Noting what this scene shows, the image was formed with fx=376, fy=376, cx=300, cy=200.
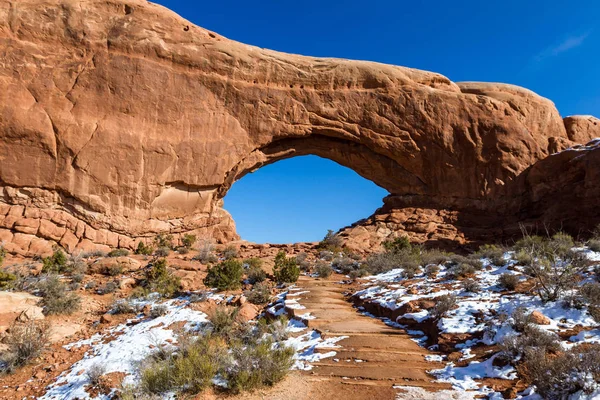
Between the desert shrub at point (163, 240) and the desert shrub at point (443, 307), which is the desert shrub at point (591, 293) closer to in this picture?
the desert shrub at point (443, 307)

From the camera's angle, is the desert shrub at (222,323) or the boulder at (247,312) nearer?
the desert shrub at (222,323)

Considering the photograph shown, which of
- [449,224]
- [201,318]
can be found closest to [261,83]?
[449,224]

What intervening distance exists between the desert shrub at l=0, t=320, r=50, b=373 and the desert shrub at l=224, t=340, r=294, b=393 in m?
4.44

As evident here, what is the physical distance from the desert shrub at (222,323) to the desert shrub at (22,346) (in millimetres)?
3314

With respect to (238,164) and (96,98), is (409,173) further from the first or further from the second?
(96,98)

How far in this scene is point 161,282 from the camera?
34.7 feet

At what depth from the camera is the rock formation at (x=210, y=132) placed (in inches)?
659

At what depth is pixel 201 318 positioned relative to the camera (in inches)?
327

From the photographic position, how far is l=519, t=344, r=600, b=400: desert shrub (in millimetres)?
4035

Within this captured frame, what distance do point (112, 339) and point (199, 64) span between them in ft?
50.9

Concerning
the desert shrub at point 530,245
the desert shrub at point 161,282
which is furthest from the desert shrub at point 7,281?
the desert shrub at point 530,245

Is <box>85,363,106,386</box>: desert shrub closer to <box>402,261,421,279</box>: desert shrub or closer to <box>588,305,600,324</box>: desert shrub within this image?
<box>588,305,600,324</box>: desert shrub

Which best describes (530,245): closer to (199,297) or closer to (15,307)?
(199,297)

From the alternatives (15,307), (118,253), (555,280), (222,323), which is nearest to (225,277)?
(222,323)
